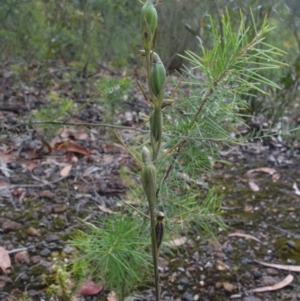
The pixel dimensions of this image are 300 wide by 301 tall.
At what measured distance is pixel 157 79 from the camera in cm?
62

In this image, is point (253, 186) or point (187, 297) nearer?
point (187, 297)

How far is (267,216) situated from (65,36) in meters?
2.13

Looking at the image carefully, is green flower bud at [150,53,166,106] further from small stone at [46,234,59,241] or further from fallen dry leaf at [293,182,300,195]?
fallen dry leaf at [293,182,300,195]

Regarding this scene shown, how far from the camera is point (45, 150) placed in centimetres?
211

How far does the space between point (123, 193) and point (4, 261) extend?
585mm

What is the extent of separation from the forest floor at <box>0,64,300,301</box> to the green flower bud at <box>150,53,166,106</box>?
448 millimetres

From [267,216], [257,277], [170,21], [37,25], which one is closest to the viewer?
[257,277]

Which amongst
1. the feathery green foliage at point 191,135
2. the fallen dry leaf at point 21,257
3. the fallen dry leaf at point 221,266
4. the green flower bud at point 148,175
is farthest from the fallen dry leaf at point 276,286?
the green flower bud at point 148,175

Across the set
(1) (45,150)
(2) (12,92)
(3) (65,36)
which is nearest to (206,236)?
(1) (45,150)

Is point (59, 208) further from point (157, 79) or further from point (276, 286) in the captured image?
point (157, 79)

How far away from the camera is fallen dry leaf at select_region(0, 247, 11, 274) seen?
1291mm

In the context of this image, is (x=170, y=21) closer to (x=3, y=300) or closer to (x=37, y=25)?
(x=37, y=25)

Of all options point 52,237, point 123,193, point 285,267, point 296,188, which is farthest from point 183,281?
point 296,188

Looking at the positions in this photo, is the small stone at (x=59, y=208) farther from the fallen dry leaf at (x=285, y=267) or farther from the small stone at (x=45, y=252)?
the fallen dry leaf at (x=285, y=267)
